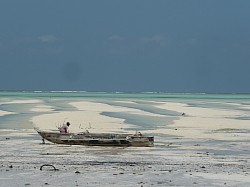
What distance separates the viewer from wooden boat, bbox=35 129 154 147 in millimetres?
29375

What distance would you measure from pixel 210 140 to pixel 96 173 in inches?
617

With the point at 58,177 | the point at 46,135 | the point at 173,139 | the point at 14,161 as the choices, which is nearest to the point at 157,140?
the point at 173,139

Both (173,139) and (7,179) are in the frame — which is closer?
(7,179)

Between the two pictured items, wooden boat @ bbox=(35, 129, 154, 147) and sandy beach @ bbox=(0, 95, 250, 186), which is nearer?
sandy beach @ bbox=(0, 95, 250, 186)

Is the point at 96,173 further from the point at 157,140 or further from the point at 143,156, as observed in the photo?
the point at 157,140

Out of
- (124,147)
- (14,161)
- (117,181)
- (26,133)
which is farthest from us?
(26,133)

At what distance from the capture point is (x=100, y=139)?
29.8 m

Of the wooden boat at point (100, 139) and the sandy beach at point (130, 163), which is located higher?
the wooden boat at point (100, 139)

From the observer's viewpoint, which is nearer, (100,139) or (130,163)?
(130,163)

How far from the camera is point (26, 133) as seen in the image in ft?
122

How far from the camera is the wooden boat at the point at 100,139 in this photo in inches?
1156

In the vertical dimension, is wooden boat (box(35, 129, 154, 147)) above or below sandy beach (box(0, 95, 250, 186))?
above

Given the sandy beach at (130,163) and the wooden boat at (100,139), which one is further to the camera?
the wooden boat at (100,139)

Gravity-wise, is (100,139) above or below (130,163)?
above
